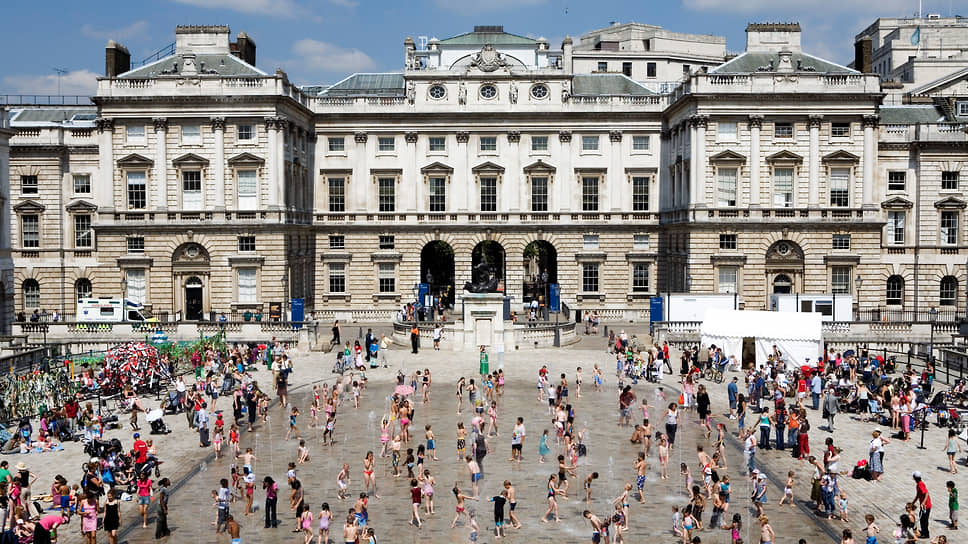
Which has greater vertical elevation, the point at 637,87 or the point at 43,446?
the point at 637,87

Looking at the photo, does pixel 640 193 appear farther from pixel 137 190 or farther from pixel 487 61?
pixel 137 190

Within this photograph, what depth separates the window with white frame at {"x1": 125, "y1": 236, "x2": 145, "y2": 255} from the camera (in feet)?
225

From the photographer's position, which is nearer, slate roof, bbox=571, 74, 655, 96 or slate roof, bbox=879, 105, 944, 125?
slate roof, bbox=879, 105, 944, 125

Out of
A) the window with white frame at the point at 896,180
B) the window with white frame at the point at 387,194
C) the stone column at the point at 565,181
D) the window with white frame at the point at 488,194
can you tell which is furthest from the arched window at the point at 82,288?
the window with white frame at the point at 896,180

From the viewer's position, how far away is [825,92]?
67438 mm

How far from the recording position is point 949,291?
7094cm

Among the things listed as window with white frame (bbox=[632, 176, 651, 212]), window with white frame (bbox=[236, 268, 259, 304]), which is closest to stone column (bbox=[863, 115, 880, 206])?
window with white frame (bbox=[632, 176, 651, 212])

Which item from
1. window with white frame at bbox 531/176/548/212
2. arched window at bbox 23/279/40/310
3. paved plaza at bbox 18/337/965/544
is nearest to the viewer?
paved plaza at bbox 18/337/965/544

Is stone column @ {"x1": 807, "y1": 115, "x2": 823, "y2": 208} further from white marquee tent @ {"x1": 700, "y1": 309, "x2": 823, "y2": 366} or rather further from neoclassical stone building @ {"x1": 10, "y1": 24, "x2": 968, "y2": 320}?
white marquee tent @ {"x1": 700, "y1": 309, "x2": 823, "y2": 366}

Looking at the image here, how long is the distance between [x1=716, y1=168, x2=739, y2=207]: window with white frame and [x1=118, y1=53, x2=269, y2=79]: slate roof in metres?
32.0

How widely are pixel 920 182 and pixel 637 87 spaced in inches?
875

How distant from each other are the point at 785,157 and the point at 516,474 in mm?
43586

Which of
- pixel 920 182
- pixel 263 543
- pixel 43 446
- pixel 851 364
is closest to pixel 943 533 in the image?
pixel 263 543

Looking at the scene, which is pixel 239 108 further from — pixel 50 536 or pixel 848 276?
pixel 50 536
